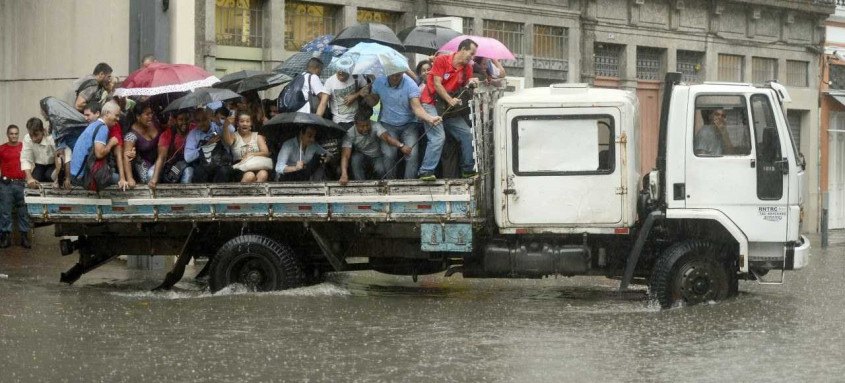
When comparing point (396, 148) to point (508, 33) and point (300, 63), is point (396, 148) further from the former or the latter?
point (508, 33)

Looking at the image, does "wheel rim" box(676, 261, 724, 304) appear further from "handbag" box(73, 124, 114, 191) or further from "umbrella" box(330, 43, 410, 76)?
"handbag" box(73, 124, 114, 191)

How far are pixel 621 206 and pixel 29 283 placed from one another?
22.7 ft

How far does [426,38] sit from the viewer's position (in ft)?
66.1

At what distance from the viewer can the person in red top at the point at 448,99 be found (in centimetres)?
1645

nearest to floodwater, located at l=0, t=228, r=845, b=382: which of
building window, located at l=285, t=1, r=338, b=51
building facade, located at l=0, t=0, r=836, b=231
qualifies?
building facade, located at l=0, t=0, r=836, b=231

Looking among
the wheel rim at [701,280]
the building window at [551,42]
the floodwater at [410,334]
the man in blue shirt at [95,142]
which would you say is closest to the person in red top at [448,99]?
the floodwater at [410,334]

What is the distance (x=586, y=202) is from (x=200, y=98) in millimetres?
4178

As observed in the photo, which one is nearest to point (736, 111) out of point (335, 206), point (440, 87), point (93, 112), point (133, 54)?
point (440, 87)

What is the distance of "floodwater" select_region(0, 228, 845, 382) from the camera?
1126 centimetres

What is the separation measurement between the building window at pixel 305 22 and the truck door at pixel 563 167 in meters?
10.5

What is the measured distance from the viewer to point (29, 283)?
60.6 feet

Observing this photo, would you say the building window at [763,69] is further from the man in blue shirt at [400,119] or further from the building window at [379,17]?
the man in blue shirt at [400,119]

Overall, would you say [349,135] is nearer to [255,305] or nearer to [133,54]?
[255,305]

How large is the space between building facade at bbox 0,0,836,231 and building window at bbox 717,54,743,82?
0.07 feet
